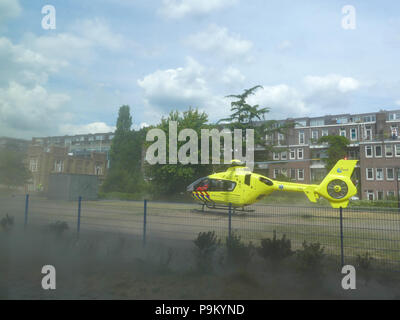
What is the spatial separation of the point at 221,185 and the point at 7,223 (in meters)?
12.3

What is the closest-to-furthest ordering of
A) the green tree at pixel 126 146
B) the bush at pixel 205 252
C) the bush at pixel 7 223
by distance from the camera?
the bush at pixel 205 252 < the bush at pixel 7 223 < the green tree at pixel 126 146

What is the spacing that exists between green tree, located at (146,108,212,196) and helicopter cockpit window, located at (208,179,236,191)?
50.0ft

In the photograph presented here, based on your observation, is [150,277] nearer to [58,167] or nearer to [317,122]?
[58,167]

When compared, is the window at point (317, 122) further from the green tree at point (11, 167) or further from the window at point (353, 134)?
the green tree at point (11, 167)

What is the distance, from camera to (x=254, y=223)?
870 cm

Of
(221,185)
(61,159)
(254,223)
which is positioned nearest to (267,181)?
(221,185)

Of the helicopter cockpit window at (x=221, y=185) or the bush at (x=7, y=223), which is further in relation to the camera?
the helicopter cockpit window at (x=221, y=185)

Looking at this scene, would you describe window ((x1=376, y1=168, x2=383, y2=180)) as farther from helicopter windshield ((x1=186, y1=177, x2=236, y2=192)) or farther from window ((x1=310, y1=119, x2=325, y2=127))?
helicopter windshield ((x1=186, y1=177, x2=236, y2=192))

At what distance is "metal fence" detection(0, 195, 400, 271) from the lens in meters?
7.12

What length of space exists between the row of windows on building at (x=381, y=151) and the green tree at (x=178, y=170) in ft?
98.7

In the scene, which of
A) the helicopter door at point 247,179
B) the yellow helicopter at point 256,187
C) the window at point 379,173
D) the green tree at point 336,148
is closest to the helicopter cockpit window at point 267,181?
the yellow helicopter at point 256,187

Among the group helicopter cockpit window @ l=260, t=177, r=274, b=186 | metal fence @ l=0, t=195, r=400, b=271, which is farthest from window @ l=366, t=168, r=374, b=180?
metal fence @ l=0, t=195, r=400, b=271

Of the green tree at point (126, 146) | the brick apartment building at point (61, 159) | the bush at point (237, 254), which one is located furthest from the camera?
the green tree at point (126, 146)

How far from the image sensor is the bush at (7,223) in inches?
364
